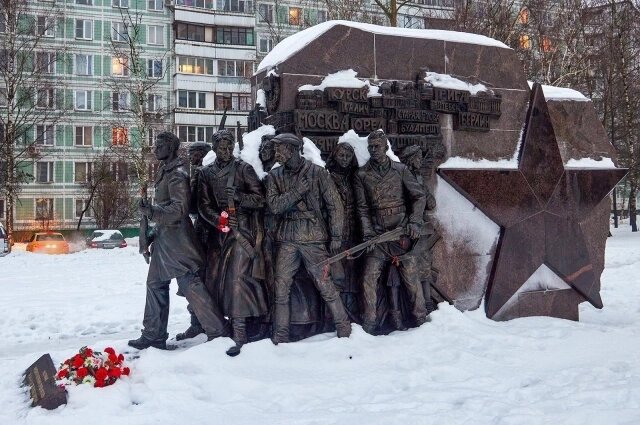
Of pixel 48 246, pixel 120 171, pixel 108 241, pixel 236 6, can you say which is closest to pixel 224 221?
pixel 48 246

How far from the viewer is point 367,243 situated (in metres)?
6.30

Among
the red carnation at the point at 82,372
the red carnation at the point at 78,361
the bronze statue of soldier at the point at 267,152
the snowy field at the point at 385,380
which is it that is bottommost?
the snowy field at the point at 385,380

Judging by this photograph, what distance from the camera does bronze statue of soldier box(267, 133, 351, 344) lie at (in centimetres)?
605

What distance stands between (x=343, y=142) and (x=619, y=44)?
1992 cm

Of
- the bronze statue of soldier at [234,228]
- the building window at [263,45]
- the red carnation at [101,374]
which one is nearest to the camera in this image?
the red carnation at [101,374]

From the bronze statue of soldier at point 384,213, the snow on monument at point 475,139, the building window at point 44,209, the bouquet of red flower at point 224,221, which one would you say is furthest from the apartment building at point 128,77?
the bouquet of red flower at point 224,221

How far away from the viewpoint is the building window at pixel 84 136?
117 ft

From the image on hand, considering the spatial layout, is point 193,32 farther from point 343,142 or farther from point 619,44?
point 343,142

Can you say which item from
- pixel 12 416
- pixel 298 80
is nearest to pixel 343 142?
pixel 298 80

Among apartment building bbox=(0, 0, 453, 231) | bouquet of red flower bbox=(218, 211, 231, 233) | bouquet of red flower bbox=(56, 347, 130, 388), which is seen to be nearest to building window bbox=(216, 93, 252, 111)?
apartment building bbox=(0, 0, 453, 231)

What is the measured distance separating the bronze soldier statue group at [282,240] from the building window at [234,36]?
30688 millimetres

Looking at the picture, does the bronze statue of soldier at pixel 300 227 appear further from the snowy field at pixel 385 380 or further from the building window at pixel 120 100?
the building window at pixel 120 100

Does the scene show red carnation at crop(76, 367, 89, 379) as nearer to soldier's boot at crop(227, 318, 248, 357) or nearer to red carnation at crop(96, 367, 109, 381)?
red carnation at crop(96, 367, 109, 381)

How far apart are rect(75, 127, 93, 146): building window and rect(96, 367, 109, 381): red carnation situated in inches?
1307
